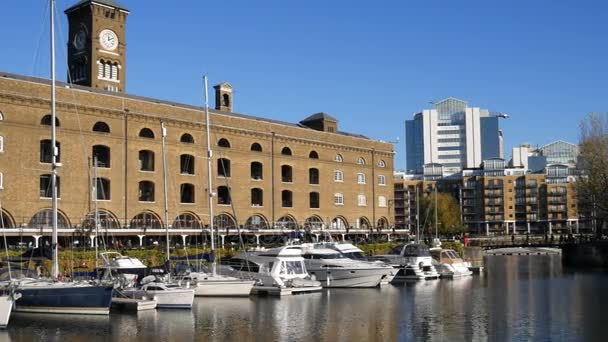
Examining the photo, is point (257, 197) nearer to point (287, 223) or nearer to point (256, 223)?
point (256, 223)

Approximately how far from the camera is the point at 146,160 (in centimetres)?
6781

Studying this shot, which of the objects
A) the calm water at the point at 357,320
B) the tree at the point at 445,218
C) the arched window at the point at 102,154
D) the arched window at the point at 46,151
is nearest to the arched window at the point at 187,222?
the arched window at the point at 102,154

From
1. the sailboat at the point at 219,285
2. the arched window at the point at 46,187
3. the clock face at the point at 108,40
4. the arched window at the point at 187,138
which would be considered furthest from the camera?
the clock face at the point at 108,40

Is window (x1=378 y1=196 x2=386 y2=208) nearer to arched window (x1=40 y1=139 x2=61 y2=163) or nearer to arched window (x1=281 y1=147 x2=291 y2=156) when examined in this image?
arched window (x1=281 y1=147 x2=291 y2=156)

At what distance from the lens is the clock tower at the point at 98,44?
82.0 metres

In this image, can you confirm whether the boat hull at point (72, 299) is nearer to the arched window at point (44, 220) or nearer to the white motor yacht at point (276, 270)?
the white motor yacht at point (276, 270)

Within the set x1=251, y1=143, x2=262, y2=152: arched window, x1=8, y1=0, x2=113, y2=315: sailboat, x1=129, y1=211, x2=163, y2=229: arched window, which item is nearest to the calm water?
x1=8, y1=0, x2=113, y2=315: sailboat

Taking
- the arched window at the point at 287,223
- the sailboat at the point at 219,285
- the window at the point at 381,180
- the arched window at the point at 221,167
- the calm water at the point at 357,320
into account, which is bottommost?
the calm water at the point at 357,320

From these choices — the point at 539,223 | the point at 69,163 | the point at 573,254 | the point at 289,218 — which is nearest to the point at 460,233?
the point at 539,223

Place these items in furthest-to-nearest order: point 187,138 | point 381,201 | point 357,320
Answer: point 381,201
point 187,138
point 357,320

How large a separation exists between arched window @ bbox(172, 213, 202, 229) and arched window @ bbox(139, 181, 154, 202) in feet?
10.5

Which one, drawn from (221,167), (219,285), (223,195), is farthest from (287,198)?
(219,285)

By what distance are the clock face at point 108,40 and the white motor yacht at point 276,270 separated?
143 ft

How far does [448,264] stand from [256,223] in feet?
69.6
